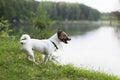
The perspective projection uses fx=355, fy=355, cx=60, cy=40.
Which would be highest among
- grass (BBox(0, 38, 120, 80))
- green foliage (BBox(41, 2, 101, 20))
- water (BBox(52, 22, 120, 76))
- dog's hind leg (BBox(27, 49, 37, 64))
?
dog's hind leg (BBox(27, 49, 37, 64))

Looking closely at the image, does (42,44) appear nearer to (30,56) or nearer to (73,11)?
(30,56)

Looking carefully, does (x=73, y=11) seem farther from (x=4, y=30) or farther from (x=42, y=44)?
(x=42, y=44)

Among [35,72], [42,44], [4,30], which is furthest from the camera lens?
[4,30]

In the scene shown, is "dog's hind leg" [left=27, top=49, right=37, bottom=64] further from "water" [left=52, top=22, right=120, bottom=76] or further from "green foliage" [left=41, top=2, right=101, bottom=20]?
"green foliage" [left=41, top=2, right=101, bottom=20]

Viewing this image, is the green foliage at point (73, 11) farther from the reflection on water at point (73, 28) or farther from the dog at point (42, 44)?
the dog at point (42, 44)

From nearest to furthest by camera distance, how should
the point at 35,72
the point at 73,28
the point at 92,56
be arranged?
the point at 35,72, the point at 92,56, the point at 73,28

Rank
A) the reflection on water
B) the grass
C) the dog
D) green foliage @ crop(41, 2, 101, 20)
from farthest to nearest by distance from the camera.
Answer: green foliage @ crop(41, 2, 101, 20) < the reflection on water < the dog < the grass

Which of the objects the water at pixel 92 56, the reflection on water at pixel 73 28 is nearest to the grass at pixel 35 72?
the water at pixel 92 56

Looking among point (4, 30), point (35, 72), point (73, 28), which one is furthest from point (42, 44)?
point (73, 28)

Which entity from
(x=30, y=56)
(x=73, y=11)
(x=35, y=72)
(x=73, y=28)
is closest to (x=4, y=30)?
(x=30, y=56)

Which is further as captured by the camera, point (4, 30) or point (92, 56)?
point (92, 56)

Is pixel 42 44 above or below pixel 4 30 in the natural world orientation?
above

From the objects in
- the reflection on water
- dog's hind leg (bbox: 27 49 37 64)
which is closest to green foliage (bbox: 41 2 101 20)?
the reflection on water

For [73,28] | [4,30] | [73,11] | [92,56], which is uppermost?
[4,30]
